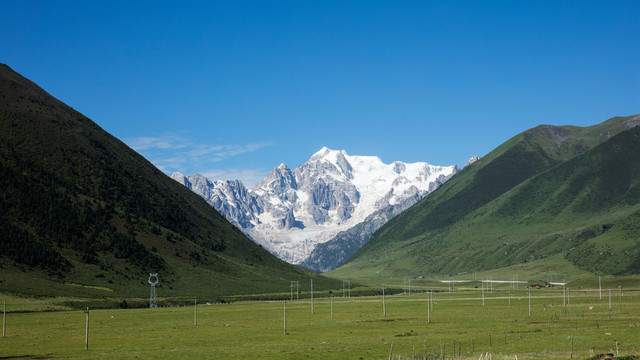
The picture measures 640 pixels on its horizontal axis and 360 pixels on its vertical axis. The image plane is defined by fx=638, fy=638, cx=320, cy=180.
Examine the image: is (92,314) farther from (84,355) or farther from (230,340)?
(84,355)

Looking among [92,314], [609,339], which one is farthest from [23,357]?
[92,314]

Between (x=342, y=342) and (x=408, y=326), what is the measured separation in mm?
30566

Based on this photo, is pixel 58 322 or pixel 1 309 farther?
pixel 1 309

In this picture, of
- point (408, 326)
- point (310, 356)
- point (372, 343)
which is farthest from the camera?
point (408, 326)

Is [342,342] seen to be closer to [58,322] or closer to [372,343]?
[372,343]

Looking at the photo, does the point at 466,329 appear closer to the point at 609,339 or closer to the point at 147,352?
the point at 609,339

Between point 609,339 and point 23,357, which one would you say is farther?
point 609,339

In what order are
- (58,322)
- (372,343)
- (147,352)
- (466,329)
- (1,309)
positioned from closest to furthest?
(147,352) → (372,343) → (466,329) → (58,322) → (1,309)

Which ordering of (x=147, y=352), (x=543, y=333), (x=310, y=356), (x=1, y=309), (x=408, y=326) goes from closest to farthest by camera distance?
(x=310, y=356)
(x=147, y=352)
(x=543, y=333)
(x=408, y=326)
(x=1, y=309)

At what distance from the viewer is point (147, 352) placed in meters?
85.2

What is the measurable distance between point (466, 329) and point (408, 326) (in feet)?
42.1

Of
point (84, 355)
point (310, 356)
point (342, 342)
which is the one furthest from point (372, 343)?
point (84, 355)

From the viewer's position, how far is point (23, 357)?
79750mm

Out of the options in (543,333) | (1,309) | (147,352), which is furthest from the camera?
(1,309)
